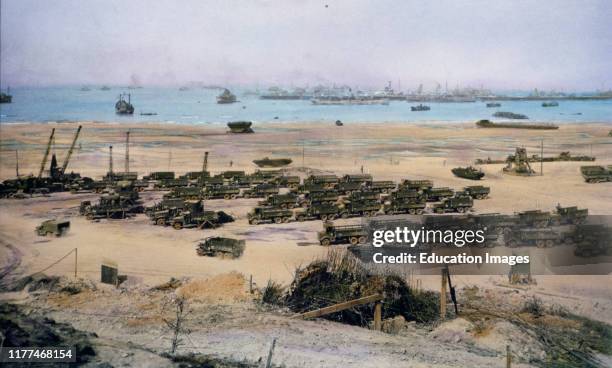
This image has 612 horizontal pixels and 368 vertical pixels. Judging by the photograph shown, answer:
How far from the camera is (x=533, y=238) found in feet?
59.8

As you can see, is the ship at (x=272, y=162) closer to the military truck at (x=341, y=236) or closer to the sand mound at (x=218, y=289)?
the military truck at (x=341, y=236)

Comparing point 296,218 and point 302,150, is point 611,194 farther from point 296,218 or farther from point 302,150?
point 302,150

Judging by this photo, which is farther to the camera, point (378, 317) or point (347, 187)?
point (347, 187)

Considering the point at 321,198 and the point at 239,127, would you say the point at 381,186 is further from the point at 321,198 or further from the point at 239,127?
the point at 239,127

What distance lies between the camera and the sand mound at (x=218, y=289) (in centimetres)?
1457

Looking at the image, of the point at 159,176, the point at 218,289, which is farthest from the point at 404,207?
the point at 159,176

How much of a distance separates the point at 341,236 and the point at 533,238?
6.43 meters

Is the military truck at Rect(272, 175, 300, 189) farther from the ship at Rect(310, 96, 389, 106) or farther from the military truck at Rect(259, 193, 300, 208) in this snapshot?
the ship at Rect(310, 96, 389, 106)

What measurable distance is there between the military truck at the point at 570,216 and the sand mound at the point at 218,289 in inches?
477

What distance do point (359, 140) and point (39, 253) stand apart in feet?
121

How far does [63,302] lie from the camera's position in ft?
46.0

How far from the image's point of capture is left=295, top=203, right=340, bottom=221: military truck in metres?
Answer: 23.0

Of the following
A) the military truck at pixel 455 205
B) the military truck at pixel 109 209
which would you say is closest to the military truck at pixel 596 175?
the military truck at pixel 455 205

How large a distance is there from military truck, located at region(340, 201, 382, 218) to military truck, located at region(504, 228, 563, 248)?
260 inches
